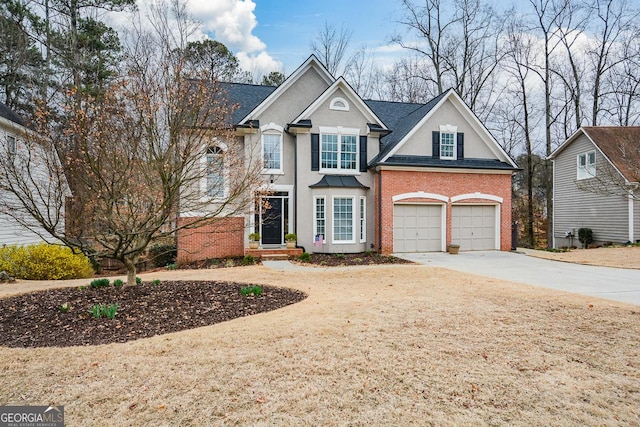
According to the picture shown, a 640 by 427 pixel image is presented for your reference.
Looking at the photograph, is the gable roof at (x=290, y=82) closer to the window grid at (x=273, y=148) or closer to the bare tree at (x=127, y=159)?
the window grid at (x=273, y=148)

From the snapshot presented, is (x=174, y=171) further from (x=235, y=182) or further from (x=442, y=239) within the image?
(x=442, y=239)

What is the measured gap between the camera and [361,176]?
17.4 meters

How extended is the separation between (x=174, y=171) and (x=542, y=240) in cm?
3120

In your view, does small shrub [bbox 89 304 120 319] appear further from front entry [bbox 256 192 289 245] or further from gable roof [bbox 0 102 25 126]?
gable roof [bbox 0 102 25 126]

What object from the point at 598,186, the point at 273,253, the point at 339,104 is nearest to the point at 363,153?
the point at 339,104

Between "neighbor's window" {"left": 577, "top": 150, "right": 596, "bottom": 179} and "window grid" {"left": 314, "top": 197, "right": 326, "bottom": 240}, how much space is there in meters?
16.3

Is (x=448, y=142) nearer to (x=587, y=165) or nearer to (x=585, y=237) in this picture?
(x=587, y=165)

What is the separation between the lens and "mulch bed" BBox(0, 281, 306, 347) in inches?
218

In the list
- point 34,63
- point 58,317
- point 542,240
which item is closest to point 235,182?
point 58,317

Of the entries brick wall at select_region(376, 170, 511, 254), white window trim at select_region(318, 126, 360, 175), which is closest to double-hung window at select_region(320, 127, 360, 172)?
white window trim at select_region(318, 126, 360, 175)

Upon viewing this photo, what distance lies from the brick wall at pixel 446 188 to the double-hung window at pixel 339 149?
5.41ft

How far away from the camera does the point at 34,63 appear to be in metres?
21.3

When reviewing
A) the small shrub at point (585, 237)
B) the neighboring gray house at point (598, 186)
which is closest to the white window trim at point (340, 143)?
the neighboring gray house at point (598, 186)

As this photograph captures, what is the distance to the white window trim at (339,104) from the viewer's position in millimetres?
16797
